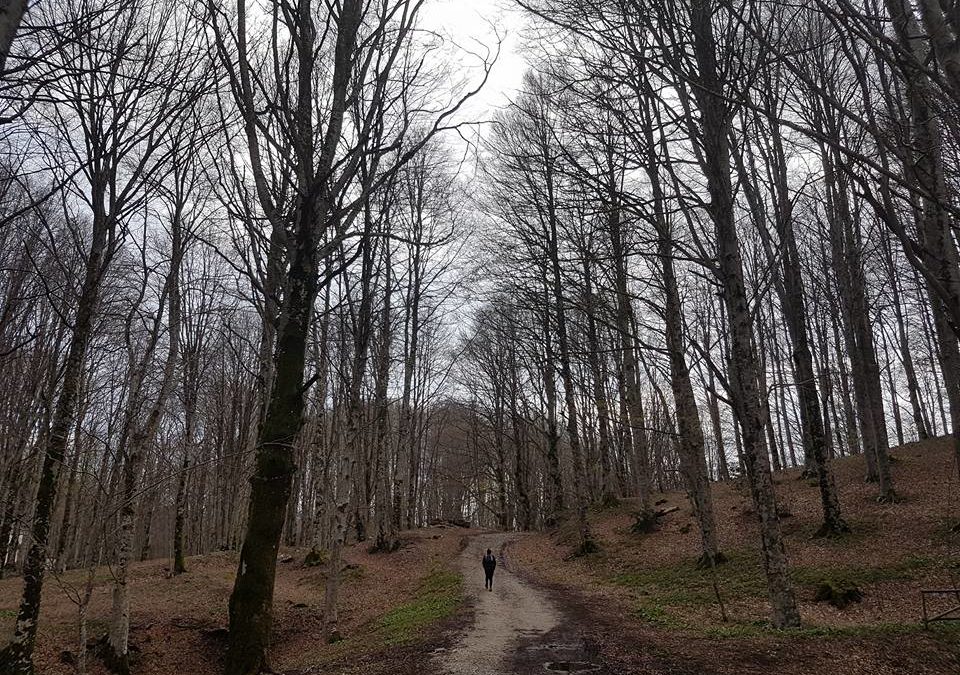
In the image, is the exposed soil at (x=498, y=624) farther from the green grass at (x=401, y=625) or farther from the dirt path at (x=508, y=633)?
the green grass at (x=401, y=625)

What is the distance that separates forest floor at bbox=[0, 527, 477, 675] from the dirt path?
1.42 ft

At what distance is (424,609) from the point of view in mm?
10719

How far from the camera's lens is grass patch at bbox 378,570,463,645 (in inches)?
347

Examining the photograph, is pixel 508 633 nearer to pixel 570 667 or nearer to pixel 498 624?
pixel 498 624

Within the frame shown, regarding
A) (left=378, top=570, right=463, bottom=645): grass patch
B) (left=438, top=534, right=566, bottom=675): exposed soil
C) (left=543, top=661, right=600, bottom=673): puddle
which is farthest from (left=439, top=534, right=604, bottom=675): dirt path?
(left=378, top=570, right=463, bottom=645): grass patch

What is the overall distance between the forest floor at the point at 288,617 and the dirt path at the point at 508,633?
1.42 ft

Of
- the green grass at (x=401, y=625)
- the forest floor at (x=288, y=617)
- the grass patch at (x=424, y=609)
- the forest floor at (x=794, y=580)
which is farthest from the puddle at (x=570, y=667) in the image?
the grass patch at (x=424, y=609)

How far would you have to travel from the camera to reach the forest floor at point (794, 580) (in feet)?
18.3

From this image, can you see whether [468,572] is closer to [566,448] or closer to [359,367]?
[359,367]

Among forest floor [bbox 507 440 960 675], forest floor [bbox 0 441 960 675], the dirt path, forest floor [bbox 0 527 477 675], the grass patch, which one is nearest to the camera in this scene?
forest floor [bbox 507 440 960 675]

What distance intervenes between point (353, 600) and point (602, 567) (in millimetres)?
6567

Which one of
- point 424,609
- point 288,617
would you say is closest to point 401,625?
point 424,609

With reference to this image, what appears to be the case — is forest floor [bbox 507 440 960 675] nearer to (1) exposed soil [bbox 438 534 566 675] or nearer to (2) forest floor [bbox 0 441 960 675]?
(2) forest floor [bbox 0 441 960 675]

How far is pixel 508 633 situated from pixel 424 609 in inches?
122
